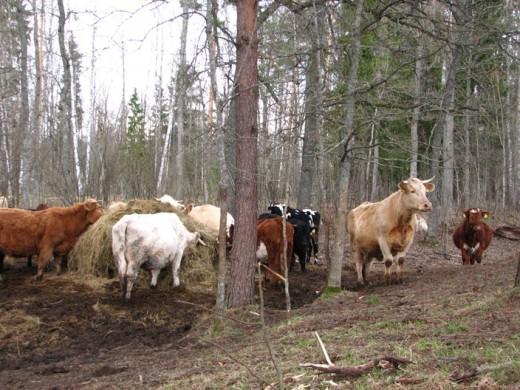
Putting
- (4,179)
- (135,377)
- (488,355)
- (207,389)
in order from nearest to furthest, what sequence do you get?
(488,355)
(207,389)
(135,377)
(4,179)

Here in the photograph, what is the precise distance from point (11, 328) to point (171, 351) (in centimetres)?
272

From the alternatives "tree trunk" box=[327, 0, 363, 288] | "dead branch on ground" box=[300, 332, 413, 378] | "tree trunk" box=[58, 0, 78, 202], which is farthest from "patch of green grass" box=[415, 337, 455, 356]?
"tree trunk" box=[58, 0, 78, 202]

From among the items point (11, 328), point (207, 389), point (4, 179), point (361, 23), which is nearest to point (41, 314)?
point (11, 328)

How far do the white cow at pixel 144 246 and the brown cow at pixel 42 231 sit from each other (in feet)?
5.69

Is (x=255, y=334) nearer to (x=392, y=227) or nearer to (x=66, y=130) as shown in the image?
(x=392, y=227)

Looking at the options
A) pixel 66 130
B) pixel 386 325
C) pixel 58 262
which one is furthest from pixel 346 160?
pixel 66 130

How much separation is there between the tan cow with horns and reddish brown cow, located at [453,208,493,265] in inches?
71.4

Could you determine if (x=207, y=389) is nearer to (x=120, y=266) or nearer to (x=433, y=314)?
(x=433, y=314)

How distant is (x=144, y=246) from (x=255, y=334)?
376cm

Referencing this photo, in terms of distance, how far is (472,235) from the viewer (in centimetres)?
1347

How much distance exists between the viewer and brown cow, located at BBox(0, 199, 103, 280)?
11.7 metres

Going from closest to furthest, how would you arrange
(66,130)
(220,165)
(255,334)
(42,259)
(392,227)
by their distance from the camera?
(255,334) → (220,165) → (392,227) → (42,259) → (66,130)

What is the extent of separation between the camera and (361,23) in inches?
403

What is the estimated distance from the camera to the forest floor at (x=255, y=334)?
15.0 feet
